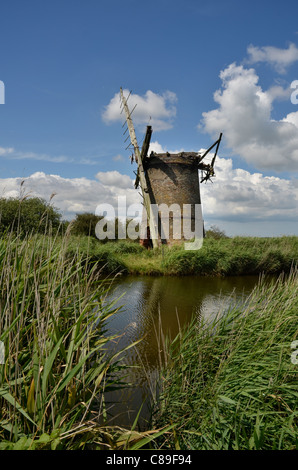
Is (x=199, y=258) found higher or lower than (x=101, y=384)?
higher

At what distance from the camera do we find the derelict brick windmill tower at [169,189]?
→ 15375 millimetres

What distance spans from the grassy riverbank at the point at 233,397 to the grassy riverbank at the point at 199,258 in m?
8.52

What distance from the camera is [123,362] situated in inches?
155

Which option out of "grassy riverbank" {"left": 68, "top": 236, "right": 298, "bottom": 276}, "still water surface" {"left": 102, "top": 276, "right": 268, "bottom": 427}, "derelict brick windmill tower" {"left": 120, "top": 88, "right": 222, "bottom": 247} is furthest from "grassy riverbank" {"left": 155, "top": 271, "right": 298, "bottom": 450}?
"derelict brick windmill tower" {"left": 120, "top": 88, "right": 222, "bottom": 247}

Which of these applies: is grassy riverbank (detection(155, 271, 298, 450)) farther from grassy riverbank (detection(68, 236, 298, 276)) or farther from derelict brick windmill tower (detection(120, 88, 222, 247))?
derelict brick windmill tower (detection(120, 88, 222, 247))

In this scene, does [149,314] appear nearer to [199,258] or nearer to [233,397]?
[233,397]

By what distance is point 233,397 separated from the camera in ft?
8.24

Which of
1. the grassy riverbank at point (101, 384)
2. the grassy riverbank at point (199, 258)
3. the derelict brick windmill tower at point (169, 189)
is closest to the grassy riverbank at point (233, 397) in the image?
the grassy riverbank at point (101, 384)

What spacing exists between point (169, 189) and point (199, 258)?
13.7ft

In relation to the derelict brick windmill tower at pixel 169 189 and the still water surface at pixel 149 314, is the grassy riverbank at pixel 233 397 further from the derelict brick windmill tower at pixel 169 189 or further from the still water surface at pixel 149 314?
the derelict brick windmill tower at pixel 169 189

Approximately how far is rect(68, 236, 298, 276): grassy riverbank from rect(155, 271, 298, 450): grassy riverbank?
27.9 feet

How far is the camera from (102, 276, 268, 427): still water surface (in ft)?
10.1

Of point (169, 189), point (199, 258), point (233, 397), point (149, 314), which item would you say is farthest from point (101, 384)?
point (169, 189)
